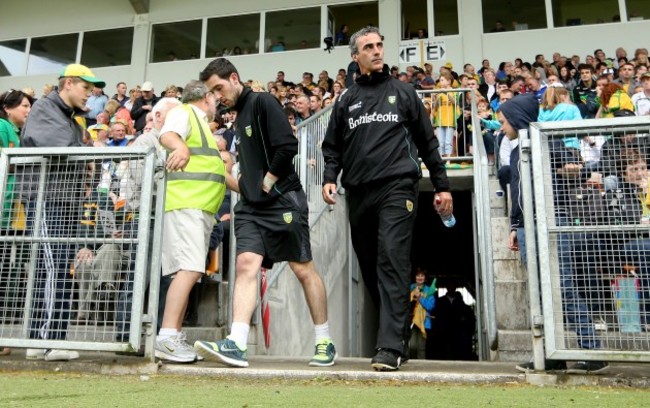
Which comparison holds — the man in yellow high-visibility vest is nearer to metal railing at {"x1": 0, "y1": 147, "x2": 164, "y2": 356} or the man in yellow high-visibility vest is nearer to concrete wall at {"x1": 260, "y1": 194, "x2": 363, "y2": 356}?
metal railing at {"x1": 0, "y1": 147, "x2": 164, "y2": 356}

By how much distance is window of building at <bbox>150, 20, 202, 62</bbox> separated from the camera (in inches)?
757

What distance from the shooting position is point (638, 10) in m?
15.9

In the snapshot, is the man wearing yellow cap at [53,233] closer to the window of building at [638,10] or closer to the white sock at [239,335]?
the white sock at [239,335]

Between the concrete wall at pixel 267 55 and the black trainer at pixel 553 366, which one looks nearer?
the black trainer at pixel 553 366

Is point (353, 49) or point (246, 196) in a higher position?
point (353, 49)

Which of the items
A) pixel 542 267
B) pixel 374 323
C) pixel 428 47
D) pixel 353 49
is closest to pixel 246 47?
pixel 428 47

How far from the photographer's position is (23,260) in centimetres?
405

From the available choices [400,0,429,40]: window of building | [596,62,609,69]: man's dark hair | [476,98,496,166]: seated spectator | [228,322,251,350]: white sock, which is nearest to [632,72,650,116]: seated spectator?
[476,98,496,166]: seated spectator

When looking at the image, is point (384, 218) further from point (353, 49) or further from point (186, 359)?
point (186, 359)

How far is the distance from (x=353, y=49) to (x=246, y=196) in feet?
3.93

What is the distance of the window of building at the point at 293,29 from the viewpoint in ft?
59.6

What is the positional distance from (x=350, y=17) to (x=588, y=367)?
51.8 feet

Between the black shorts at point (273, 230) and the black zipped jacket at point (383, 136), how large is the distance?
356 mm

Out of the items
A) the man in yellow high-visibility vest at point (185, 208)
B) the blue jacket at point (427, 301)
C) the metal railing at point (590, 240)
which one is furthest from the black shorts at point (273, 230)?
the blue jacket at point (427, 301)
